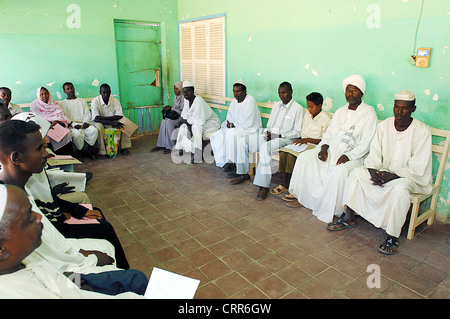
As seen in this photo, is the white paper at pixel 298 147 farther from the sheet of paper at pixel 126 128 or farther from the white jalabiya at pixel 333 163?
the sheet of paper at pixel 126 128

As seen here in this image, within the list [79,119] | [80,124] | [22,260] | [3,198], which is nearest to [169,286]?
[22,260]

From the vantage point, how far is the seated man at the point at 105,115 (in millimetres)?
6383

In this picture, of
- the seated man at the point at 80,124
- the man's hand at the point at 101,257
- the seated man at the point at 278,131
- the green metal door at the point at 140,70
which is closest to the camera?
the man's hand at the point at 101,257

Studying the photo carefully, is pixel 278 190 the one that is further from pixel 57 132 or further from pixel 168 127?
pixel 57 132

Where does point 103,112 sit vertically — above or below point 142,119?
above

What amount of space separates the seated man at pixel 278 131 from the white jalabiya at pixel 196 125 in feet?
4.70

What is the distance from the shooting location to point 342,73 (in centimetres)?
457

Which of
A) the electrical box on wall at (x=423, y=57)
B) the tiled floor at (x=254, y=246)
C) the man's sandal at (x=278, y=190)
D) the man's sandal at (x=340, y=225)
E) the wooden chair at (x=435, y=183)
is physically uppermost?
the electrical box on wall at (x=423, y=57)

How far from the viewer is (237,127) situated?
558 centimetres

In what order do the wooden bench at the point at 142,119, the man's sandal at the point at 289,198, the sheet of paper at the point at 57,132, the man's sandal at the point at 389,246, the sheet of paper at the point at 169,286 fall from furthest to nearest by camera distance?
1. the wooden bench at the point at 142,119
2. the sheet of paper at the point at 57,132
3. the man's sandal at the point at 289,198
4. the man's sandal at the point at 389,246
5. the sheet of paper at the point at 169,286

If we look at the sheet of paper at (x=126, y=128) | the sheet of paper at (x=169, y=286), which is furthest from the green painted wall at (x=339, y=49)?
the sheet of paper at (x=169, y=286)

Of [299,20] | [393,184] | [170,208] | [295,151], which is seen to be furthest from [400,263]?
[299,20]

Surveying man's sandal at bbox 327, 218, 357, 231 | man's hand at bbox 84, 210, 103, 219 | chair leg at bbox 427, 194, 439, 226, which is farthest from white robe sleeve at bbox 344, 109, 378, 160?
man's hand at bbox 84, 210, 103, 219

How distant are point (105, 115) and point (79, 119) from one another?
1.72 feet
